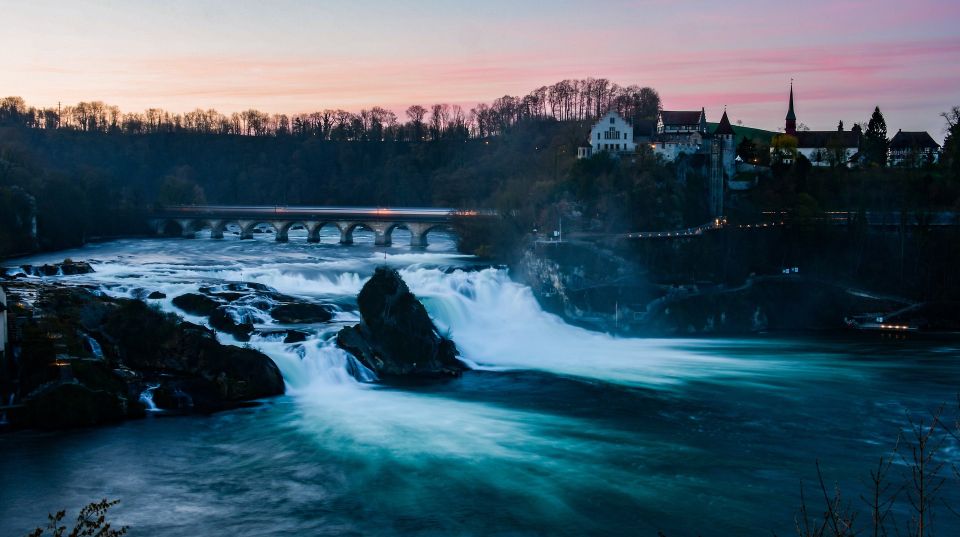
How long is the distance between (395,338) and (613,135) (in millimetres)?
37087

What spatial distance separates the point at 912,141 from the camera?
86.7 metres

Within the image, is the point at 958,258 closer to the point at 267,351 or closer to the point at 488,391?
the point at 488,391

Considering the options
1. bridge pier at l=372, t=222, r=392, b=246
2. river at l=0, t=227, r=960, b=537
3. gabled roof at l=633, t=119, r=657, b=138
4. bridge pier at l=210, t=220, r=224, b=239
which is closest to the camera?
river at l=0, t=227, r=960, b=537

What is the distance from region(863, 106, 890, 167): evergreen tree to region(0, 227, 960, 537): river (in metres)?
38.0

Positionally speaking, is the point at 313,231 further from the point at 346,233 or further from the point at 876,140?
the point at 876,140

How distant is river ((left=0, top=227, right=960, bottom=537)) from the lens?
23656 millimetres

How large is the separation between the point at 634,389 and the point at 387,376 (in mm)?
10718

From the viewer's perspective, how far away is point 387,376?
3925 cm

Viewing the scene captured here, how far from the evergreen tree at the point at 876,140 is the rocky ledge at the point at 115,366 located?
212 feet

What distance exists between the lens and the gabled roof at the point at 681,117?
7594cm

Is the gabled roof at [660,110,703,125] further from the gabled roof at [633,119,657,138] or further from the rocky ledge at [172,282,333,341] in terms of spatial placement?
the rocky ledge at [172,282,333,341]

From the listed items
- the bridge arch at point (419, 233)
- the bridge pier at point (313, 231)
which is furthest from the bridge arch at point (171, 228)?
the bridge arch at point (419, 233)

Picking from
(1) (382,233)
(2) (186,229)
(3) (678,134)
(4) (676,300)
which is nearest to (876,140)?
(3) (678,134)

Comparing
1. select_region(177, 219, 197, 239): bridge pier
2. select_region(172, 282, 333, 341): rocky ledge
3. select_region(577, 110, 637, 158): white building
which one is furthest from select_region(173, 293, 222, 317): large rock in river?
select_region(177, 219, 197, 239): bridge pier
